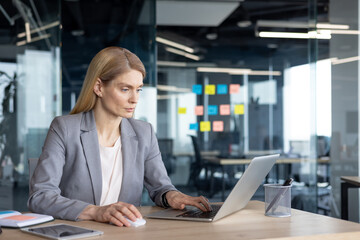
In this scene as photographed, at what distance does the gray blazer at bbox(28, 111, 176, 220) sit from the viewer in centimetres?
177

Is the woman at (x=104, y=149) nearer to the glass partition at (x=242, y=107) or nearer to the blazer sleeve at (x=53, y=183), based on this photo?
the blazer sleeve at (x=53, y=183)

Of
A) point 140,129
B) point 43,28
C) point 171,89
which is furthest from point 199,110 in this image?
point 140,129

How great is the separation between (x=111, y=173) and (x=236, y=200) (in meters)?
0.62

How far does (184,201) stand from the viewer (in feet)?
6.15

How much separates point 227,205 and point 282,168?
4624 millimetres

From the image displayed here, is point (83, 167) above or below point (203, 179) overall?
above

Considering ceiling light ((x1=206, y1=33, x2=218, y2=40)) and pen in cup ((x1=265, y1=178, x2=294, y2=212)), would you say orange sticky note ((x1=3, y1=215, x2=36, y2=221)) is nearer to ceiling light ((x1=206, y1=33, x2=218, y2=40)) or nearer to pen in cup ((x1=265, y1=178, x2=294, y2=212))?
pen in cup ((x1=265, y1=178, x2=294, y2=212))

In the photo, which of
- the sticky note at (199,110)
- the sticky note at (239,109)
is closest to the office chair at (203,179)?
the sticky note at (199,110)

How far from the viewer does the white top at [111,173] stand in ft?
6.64

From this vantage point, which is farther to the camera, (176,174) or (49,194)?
(176,174)

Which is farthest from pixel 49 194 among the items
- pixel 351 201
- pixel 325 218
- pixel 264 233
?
pixel 351 201

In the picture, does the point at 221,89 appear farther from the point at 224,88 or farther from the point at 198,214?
the point at 198,214

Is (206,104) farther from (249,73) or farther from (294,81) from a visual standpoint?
(294,81)

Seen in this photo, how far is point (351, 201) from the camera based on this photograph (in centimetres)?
476
